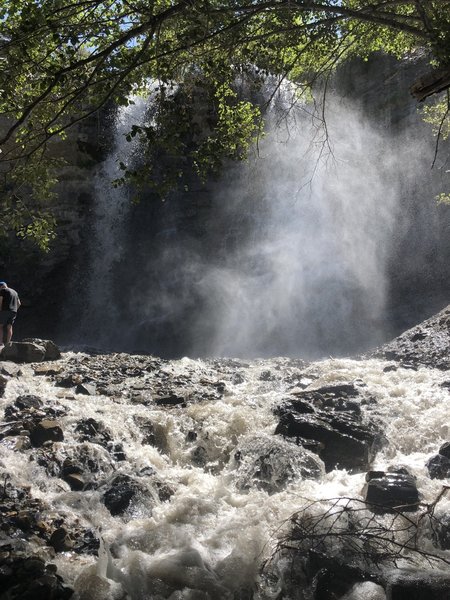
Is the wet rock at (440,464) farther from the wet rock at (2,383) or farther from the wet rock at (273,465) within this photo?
the wet rock at (2,383)

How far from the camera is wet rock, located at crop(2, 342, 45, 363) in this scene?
13.0 metres

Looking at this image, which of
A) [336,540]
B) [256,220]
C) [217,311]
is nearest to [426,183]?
[256,220]

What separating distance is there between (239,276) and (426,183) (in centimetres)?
758

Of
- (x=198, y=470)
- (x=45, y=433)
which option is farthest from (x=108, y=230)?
(x=198, y=470)

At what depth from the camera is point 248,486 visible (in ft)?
24.9

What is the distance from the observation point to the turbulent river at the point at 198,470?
17.8 ft

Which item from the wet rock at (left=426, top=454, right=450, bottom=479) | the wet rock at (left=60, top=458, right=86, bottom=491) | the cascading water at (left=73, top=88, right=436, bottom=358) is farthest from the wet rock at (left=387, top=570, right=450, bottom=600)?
the cascading water at (left=73, top=88, right=436, bottom=358)

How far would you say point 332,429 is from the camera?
28.8ft

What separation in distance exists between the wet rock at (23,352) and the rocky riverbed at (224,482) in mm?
34

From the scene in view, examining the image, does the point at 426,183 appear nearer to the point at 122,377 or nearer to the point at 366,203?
the point at 366,203

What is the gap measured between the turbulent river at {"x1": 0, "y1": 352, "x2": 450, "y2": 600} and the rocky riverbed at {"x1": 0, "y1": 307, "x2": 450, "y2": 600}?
26 millimetres

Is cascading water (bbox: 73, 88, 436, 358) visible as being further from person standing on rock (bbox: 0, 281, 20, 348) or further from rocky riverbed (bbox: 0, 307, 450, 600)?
person standing on rock (bbox: 0, 281, 20, 348)

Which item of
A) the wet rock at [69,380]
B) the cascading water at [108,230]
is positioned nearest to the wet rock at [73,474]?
the wet rock at [69,380]

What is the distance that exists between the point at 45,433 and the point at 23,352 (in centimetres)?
545
